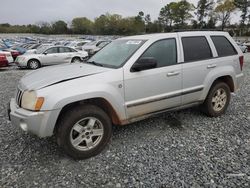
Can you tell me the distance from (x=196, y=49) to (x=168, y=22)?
9791 cm

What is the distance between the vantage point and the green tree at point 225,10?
213ft

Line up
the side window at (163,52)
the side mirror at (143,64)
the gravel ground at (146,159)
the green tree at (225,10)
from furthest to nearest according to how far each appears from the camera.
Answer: the green tree at (225,10) < the side window at (163,52) < the side mirror at (143,64) < the gravel ground at (146,159)

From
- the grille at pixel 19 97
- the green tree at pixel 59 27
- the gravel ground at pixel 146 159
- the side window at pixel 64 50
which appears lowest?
the gravel ground at pixel 146 159

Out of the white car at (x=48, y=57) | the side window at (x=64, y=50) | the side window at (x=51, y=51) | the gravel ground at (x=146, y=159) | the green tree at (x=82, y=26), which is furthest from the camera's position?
the green tree at (x=82, y=26)

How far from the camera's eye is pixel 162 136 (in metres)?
3.63

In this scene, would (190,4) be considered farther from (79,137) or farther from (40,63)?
(79,137)

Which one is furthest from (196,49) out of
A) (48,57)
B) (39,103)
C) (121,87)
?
(48,57)

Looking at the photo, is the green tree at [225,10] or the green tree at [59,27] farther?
the green tree at [59,27]

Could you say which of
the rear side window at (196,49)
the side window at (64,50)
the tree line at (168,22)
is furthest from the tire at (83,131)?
the tree line at (168,22)

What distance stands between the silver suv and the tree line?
6414 centimetres

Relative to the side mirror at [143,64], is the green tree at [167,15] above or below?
above

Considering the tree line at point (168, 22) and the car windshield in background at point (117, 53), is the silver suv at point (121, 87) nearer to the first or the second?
the car windshield in background at point (117, 53)

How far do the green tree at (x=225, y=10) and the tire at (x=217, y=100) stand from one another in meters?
70.4

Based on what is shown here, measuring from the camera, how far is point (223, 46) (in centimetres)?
428
